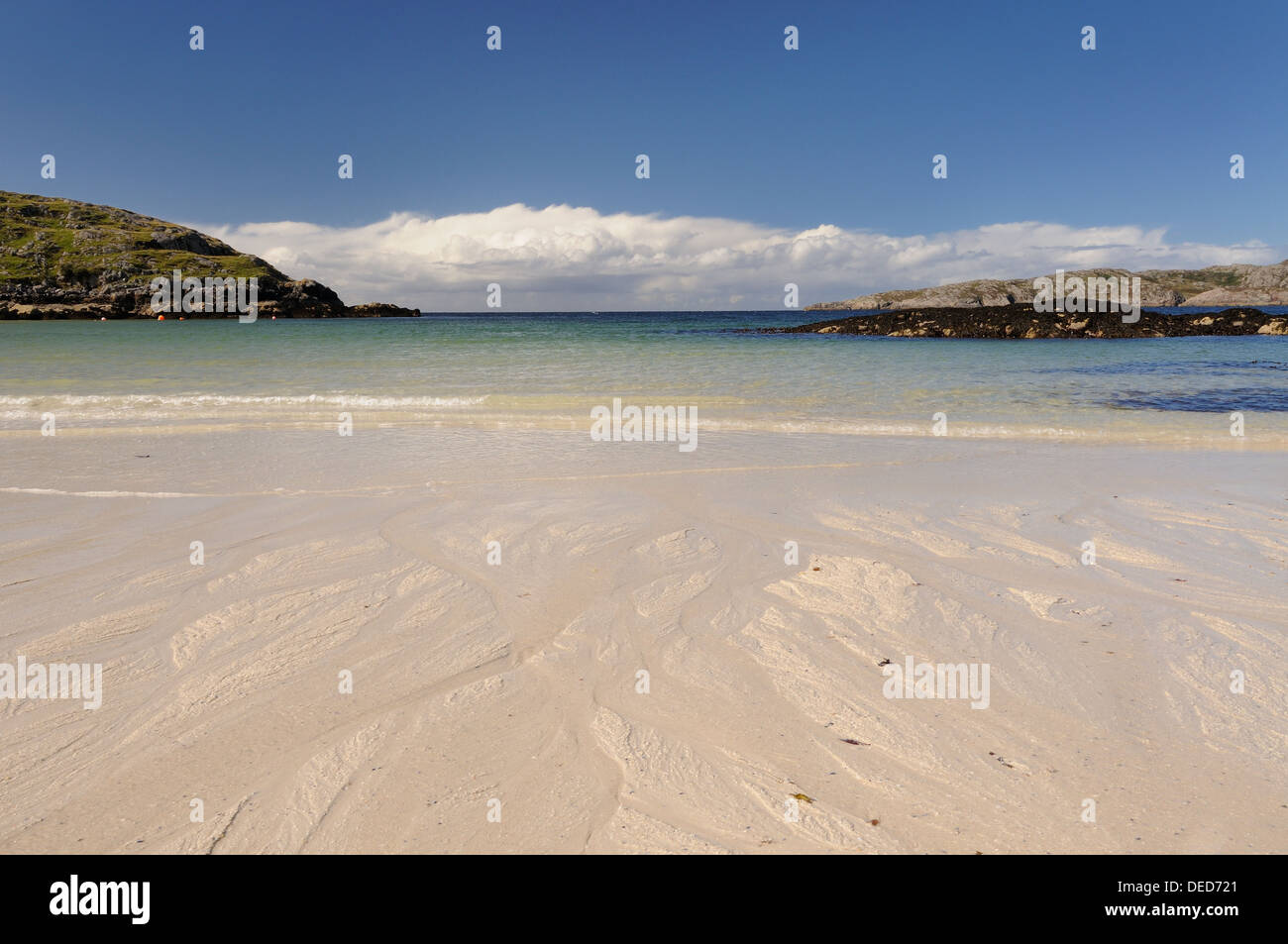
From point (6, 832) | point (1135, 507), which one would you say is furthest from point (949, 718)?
point (1135, 507)

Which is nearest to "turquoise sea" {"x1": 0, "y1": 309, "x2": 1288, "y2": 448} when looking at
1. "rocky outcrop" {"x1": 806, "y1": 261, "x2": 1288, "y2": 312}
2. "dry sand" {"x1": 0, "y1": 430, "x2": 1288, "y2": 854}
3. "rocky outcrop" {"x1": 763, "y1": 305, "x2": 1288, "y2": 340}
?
"dry sand" {"x1": 0, "y1": 430, "x2": 1288, "y2": 854}

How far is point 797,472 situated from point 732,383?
506 inches

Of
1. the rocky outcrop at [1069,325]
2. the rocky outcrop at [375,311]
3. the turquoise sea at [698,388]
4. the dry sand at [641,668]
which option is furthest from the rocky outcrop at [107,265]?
the dry sand at [641,668]

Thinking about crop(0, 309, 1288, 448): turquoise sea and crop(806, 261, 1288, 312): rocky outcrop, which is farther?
crop(806, 261, 1288, 312): rocky outcrop

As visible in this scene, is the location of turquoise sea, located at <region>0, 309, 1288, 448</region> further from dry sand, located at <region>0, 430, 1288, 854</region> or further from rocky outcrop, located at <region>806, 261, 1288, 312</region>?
rocky outcrop, located at <region>806, 261, 1288, 312</region>

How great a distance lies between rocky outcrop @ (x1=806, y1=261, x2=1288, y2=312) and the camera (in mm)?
120062

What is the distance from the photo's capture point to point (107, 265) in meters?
114

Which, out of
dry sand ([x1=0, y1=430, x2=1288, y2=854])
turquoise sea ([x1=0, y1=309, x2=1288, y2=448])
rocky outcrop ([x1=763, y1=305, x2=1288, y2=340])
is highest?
rocky outcrop ([x1=763, y1=305, x2=1288, y2=340])

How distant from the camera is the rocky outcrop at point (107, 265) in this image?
10381 cm

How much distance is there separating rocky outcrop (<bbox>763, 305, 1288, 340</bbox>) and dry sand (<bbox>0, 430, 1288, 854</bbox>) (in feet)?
143

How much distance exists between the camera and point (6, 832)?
2912 millimetres

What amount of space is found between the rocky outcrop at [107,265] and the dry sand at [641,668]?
399 feet

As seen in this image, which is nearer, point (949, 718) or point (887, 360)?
point (949, 718)

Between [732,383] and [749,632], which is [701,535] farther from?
[732,383]
